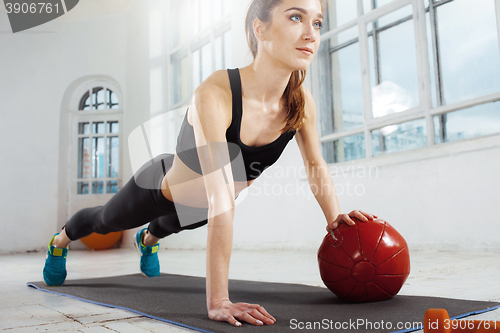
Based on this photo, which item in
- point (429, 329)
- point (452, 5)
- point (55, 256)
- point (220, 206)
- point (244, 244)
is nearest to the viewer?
point (429, 329)

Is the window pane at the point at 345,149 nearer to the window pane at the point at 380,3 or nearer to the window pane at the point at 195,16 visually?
the window pane at the point at 380,3

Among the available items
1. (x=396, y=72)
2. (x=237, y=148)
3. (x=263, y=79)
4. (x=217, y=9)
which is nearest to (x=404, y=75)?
(x=396, y=72)

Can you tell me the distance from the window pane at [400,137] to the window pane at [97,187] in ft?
17.3

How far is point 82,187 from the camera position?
7273 mm

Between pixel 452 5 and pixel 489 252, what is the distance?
208 cm

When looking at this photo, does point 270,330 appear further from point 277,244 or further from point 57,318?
point 277,244

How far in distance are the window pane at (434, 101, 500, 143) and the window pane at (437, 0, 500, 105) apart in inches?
5.0

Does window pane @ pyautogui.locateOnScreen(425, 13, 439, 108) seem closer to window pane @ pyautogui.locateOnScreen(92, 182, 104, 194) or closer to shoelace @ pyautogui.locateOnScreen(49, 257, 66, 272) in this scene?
shoelace @ pyautogui.locateOnScreen(49, 257, 66, 272)

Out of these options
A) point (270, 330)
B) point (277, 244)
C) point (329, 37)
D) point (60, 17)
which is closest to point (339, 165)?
point (277, 244)

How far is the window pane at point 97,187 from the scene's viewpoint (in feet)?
23.7

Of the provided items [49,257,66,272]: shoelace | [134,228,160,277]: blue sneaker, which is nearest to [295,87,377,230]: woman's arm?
[134,228,160,277]: blue sneaker

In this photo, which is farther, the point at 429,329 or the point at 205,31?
the point at 205,31

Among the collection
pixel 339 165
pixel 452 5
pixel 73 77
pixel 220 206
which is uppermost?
pixel 73 77

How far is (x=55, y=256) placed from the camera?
6.70 feet
